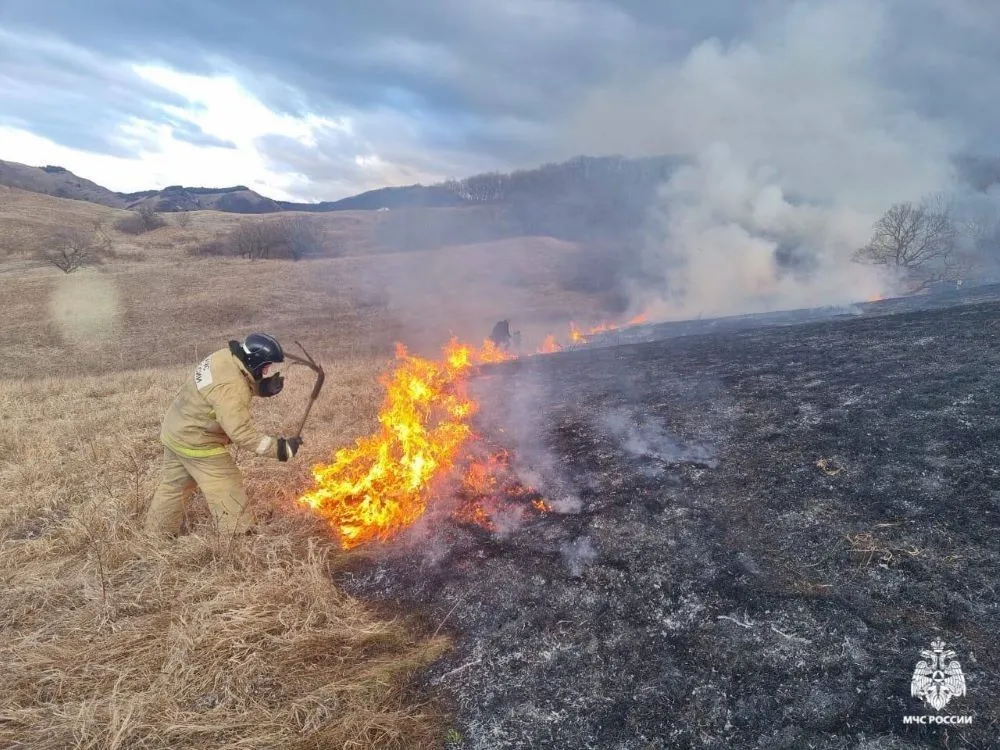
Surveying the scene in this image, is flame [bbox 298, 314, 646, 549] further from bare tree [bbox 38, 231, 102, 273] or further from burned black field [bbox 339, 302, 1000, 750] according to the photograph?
bare tree [bbox 38, 231, 102, 273]

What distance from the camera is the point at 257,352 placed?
5.11 meters

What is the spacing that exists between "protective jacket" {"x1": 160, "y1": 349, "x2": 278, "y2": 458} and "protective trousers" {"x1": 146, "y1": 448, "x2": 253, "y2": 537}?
0.44 feet

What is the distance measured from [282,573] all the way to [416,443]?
8.21 ft

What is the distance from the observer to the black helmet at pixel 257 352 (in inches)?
201

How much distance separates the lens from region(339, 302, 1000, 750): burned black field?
3.17 m

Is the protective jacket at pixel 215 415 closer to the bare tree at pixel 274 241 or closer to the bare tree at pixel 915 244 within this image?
the bare tree at pixel 915 244

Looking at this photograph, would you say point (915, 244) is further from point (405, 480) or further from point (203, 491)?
point (203, 491)

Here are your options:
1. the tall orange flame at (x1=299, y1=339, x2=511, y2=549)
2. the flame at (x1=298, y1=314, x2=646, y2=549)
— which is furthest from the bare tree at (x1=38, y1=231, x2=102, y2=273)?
the flame at (x1=298, y1=314, x2=646, y2=549)

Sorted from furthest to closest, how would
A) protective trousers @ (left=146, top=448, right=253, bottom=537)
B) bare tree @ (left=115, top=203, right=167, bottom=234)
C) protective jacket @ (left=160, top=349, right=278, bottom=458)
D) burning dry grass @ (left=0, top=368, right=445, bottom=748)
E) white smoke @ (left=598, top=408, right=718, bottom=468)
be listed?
1. bare tree @ (left=115, top=203, right=167, bottom=234)
2. white smoke @ (left=598, top=408, right=718, bottom=468)
3. protective trousers @ (left=146, top=448, right=253, bottom=537)
4. protective jacket @ (left=160, top=349, right=278, bottom=458)
5. burning dry grass @ (left=0, top=368, right=445, bottom=748)

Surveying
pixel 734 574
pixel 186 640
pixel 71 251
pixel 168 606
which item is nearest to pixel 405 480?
pixel 168 606

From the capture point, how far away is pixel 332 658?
3.81 metres

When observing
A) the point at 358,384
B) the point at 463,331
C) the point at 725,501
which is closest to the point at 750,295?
the point at 463,331

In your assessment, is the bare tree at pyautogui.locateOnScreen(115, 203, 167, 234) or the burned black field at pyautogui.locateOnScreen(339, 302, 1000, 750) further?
the bare tree at pyautogui.locateOnScreen(115, 203, 167, 234)

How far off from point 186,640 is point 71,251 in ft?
150
